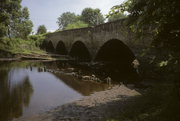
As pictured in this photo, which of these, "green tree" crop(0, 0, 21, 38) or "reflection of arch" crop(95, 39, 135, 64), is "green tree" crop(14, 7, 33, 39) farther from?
"reflection of arch" crop(95, 39, 135, 64)

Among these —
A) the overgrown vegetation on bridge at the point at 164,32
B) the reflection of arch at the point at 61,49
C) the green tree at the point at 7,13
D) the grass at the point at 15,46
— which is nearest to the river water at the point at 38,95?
the overgrown vegetation on bridge at the point at 164,32

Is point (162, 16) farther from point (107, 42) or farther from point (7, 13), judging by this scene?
point (7, 13)

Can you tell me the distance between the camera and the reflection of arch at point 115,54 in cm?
2198

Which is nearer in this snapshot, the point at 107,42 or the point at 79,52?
the point at 107,42

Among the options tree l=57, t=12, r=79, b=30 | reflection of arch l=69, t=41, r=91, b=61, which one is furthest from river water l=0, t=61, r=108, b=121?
tree l=57, t=12, r=79, b=30

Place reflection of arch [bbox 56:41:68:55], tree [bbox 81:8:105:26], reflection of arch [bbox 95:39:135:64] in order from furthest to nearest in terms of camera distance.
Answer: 1. tree [bbox 81:8:105:26]
2. reflection of arch [bbox 56:41:68:55]
3. reflection of arch [bbox 95:39:135:64]

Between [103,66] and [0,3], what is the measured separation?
85.3 feet

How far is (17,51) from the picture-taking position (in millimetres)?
34500

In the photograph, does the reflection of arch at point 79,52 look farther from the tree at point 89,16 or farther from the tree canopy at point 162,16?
the tree at point 89,16

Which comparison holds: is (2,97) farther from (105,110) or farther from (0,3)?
(0,3)

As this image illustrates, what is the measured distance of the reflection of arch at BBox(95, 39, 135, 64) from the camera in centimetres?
2198

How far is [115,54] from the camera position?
23.6 m

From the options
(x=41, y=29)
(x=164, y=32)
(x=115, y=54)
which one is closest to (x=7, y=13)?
(x=115, y=54)

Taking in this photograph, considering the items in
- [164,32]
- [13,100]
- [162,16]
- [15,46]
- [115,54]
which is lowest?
[13,100]
